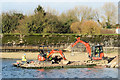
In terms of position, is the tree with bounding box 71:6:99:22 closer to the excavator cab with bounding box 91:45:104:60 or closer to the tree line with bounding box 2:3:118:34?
the tree line with bounding box 2:3:118:34

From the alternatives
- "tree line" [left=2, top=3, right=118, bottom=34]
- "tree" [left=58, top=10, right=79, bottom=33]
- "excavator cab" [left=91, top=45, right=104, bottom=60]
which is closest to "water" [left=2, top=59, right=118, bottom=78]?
"excavator cab" [left=91, top=45, right=104, bottom=60]

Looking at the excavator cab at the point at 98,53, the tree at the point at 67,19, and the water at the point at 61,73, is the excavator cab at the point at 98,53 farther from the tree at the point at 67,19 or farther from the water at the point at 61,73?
the tree at the point at 67,19

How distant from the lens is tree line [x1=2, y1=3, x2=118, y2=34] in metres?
73.8

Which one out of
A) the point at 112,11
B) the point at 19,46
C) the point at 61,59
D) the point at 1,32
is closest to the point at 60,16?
the point at 112,11

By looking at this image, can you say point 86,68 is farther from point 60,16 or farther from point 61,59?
point 60,16

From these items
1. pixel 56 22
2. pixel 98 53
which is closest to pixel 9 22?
pixel 56 22

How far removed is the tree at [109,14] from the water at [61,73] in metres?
54.5

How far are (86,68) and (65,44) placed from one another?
94.7 feet

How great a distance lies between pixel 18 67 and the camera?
118ft

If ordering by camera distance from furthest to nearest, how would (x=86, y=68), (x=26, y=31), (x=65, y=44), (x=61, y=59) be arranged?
(x=26, y=31) → (x=65, y=44) → (x=61, y=59) → (x=86, y=68)

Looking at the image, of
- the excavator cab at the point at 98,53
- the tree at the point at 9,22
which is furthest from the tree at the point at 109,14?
the excavator cab at the point at 98,53

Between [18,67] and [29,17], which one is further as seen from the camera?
[29,17]

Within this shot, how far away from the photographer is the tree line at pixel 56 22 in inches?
2906

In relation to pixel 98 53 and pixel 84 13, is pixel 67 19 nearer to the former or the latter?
pixel 84 13
